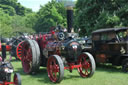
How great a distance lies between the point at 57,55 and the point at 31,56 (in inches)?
67.3

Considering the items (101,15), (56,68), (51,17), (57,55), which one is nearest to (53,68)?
(56,68)

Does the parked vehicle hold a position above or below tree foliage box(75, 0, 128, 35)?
below

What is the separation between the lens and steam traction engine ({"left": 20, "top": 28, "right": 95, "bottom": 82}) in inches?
244

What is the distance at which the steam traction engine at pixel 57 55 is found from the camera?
20.3 ft

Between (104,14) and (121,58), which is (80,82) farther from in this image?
A: (104,14)

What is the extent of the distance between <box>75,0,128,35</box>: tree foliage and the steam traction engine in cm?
685

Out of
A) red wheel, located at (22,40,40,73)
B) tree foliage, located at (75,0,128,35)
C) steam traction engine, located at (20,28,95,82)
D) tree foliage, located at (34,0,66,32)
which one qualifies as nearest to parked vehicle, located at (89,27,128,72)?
steam traction engine, located at (20,28,95,82)

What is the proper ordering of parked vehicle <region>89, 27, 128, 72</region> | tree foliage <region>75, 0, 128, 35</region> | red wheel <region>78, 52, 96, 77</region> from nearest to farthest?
red wheel <region>78, 52, 96, 77</region>, parked vehicle <region>89, 27, 128, 72</region>, tree foliage <region>75, 0, 128, 35</region>

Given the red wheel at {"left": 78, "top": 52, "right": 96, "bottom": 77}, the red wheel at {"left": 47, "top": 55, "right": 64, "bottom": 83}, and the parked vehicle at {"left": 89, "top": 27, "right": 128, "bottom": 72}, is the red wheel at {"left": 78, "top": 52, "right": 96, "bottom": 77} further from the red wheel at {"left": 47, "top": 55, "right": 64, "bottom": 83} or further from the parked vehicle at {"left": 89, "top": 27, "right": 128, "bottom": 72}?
the parked vehicle at {"left": 89, "top": 27, "right": 128, "bottom": 72}

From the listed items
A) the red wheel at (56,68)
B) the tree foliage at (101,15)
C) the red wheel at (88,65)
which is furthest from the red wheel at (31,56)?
the tree foliage at (101,15)

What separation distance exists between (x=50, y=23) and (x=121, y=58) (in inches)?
1199

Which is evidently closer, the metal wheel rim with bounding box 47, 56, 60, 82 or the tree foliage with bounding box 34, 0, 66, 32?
the metal wheel rim with bounding box 47, 56, 60, 82

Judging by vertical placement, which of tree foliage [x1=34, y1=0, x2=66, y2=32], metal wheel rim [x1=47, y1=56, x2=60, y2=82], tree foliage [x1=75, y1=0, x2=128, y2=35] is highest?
tree foliage [x1=34, y1=0, x2=66, y2=32]

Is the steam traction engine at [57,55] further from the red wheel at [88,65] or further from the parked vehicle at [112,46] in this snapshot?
the parked vehicle at [112,46]
